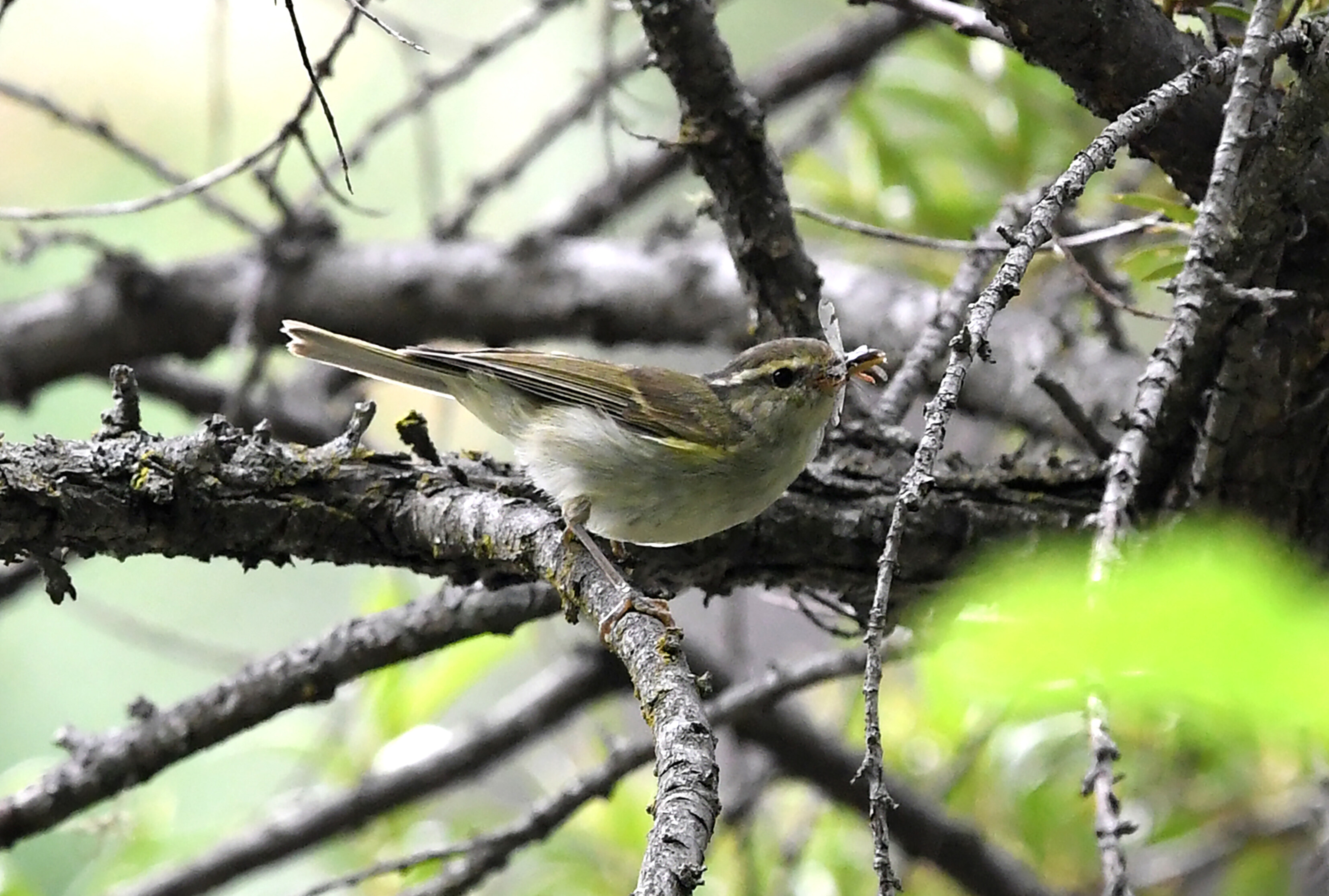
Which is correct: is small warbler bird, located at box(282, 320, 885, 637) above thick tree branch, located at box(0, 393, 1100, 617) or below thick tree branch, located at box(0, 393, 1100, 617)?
above

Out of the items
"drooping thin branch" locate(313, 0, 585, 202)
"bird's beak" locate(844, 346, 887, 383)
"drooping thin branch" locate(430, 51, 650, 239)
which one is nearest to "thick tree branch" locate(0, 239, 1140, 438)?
"drooping thin branch" locate(430, 51, 650, 239)

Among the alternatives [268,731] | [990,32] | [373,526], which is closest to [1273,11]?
[990,32]

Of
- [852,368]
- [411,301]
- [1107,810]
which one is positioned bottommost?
[1107,810]

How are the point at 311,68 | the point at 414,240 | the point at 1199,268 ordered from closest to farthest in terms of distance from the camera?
1. the point at 1199,268
2. the point at 311,68
3. the point at 414,240

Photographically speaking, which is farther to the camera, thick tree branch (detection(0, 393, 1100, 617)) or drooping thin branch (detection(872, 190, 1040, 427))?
drooping thin branch (detection(872, 190, 1040, 427))

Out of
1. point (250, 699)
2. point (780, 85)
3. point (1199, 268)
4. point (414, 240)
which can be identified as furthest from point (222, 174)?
point (780, 85)

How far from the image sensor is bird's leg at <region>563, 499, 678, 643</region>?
1.92 m

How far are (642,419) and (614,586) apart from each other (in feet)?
2.51

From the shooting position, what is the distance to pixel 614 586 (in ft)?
6.79

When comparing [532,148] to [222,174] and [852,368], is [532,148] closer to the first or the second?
[222,174]

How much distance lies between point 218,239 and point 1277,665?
6.69 m

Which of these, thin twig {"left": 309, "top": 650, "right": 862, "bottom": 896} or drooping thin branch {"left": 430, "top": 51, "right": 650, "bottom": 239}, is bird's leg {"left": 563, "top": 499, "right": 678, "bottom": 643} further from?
drooping thin branch {"left": 430, "top": 51, "right": 650, "bottom": 239}

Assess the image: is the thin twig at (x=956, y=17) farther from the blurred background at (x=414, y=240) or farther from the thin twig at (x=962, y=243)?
the blurred background at (x=414, y=240)

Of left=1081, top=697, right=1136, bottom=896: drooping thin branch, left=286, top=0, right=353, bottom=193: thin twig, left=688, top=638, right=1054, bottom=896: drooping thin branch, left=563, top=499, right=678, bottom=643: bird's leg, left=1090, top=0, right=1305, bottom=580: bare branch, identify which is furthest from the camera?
left=688, top=638, right=1054, bottom=896: drooping thin branch
